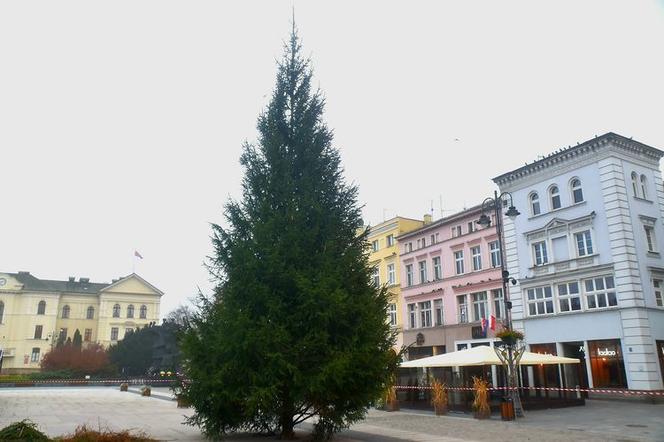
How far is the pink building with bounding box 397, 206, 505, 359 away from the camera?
3900cm

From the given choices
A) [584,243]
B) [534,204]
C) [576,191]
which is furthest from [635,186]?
[534,204]

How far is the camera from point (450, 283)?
42750 millimetres

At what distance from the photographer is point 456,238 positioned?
42.2m

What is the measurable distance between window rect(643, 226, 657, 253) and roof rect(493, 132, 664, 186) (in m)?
4.87

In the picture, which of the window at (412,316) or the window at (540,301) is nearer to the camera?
the window at (540,301)

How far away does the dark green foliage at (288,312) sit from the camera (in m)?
13.0

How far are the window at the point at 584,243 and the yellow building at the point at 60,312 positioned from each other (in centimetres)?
7889

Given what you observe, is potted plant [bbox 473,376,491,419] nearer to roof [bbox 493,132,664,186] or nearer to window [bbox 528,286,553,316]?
window [bbox 528,286,553,316]

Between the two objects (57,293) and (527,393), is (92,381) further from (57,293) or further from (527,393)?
(527,393)

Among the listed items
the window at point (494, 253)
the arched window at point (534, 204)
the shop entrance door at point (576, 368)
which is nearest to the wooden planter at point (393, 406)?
the shop entrance door at point (576, 368)

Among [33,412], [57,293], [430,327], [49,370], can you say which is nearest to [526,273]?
[430,327]

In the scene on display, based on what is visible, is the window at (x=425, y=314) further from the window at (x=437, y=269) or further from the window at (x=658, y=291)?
the window at (x=658, y=291)

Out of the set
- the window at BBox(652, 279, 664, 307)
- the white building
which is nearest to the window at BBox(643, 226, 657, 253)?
the white building

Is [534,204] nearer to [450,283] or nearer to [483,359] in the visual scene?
[450,283]
